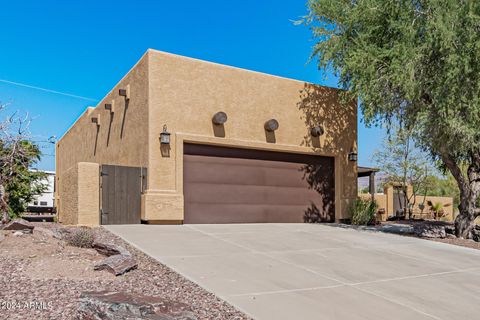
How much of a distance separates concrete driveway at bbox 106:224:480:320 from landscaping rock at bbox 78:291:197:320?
1.08 m

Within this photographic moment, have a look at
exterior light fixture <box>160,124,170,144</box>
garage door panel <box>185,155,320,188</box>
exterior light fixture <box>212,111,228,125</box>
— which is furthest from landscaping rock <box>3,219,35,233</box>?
exterior light fixture <box>212,111,228,125</box>

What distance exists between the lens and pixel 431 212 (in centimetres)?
2670

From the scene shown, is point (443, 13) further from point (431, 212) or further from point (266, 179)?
point (431, 212)

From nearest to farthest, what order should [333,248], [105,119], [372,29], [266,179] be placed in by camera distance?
1. [333,248]
2. [372,29]
3. [266,179]
4. [105,119]

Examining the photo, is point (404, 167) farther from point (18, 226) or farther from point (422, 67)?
point (18, 226)

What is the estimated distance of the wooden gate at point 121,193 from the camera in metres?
12.2

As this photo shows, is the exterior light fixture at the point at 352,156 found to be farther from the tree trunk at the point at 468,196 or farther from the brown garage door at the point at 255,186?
the tree trunk at the point at 468,196

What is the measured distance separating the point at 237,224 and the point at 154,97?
4867 mm

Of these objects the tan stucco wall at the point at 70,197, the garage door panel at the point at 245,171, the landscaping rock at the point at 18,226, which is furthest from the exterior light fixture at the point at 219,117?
the landscaping rock at the point at 18,226

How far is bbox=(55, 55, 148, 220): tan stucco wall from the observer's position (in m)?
13.2

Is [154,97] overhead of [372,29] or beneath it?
beneath

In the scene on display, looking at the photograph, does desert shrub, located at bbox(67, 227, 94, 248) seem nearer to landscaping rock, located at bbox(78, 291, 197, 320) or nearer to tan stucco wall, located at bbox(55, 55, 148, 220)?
landscaping rock, located at bbox(78, 291, 197, 320)

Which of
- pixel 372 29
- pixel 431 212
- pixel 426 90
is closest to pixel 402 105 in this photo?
pixel 426 90

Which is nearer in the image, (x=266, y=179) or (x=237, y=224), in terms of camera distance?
(x=237, y=224)
